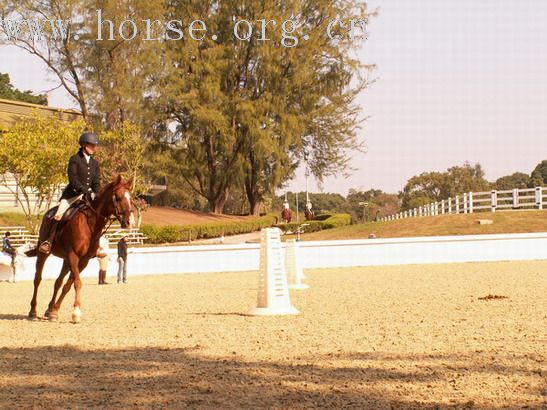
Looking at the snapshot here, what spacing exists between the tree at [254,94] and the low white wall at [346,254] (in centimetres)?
2674

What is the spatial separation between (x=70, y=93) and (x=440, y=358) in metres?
51.7

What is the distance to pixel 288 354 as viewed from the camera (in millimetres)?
8859

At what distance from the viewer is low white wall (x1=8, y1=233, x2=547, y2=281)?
30562 millimetres

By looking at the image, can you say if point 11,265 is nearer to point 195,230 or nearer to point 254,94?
point 195,230

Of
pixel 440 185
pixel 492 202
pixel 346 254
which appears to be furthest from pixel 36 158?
pixel 440 185

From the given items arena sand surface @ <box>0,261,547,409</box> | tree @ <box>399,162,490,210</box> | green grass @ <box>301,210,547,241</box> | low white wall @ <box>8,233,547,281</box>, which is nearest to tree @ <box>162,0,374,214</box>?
green grass @ <box>301,210,547,241</box>

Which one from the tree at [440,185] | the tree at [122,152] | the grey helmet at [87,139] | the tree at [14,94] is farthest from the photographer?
the tree at [440,185]

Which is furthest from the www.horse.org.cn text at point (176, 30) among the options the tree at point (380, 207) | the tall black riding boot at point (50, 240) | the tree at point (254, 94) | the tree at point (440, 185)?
the tree at point (380, 207)

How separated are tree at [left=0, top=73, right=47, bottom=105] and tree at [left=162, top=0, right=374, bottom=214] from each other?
3340 centimetres

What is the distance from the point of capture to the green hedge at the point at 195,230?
4559cm

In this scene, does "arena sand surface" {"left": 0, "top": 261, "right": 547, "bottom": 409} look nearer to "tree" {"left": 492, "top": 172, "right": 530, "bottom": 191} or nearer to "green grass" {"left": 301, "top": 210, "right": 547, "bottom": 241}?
"green grass" {"left": 301, "top": 210, "right": 547, "bottom": 241}

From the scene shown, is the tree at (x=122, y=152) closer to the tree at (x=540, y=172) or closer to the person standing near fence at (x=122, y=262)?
the person standing near fence at (x=122, y=262)

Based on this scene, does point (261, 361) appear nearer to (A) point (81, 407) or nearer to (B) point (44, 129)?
(A) point (81, 407)

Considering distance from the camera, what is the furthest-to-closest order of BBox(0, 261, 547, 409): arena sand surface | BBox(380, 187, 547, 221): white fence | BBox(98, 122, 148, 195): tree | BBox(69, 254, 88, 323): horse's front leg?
BBox(98, 122, 148, 195): tree < BBox(380, 187, 547, 221): white fence < BBox(69, 254, 88, 323): horse's front leg < BBox(0, 261, 547, 409): arena sand surface
